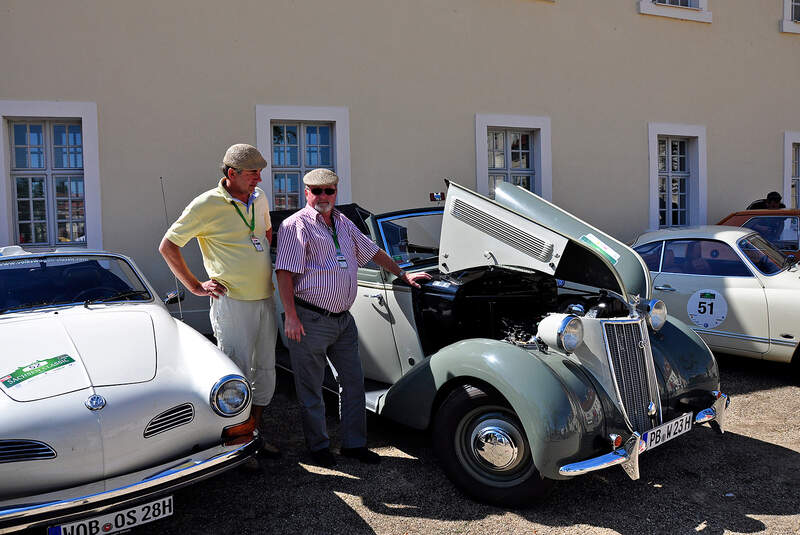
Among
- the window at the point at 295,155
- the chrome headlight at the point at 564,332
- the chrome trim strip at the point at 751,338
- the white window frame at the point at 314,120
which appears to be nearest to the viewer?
the chrome headlight at the point at 564,332

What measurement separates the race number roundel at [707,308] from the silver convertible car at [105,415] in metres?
4.49

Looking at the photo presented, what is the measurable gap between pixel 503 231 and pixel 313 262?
1161 mm

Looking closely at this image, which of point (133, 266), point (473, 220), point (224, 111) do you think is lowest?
point (133, 266)

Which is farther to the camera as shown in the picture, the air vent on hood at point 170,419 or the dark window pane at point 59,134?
the dark window pane at point 59,134

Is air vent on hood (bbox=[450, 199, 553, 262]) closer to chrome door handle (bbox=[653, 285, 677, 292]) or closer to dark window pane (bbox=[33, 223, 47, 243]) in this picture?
chrome door handle (bbox=[653, 285, 677, 292])

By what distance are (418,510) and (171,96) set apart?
596cm

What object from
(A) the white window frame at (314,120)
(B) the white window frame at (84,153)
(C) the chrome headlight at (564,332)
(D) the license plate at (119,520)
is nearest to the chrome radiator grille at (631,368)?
(C) the chrome headlight at (564,332)

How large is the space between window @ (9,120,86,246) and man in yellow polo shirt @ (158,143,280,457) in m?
4.35

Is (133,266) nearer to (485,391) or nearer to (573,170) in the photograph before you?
(485,391)

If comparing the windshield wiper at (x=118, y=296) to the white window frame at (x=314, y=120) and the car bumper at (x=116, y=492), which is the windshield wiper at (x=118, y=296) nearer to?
the car bumper at (x=116, y=492)

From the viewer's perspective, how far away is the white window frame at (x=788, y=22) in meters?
10.5

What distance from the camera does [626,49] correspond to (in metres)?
9.41

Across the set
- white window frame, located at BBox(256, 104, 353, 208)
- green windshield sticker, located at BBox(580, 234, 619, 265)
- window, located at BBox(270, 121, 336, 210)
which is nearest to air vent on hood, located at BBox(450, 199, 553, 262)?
green windshield sticker, located at BBox(580, 234, 619, 265)

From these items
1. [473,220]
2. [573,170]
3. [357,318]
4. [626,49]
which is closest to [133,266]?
[357,318]
